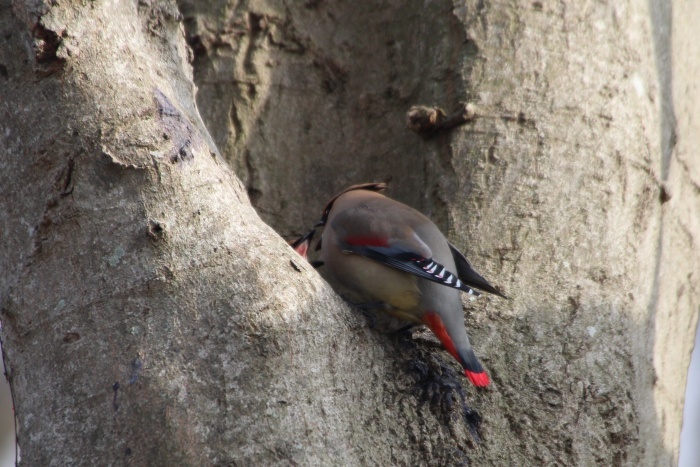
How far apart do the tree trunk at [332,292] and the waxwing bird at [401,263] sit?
0.07 metres

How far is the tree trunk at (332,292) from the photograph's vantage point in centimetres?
196

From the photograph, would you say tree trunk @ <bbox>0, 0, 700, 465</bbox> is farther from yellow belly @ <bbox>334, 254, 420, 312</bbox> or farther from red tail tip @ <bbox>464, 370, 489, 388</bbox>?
yellow belly @ <bbox>334, 254, 420, 312</bbox>

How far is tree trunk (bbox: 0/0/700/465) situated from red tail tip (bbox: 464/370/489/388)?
0.14ft

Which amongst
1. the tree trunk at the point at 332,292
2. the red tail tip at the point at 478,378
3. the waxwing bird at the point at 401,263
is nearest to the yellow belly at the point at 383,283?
the waxwing bird at the point at 401,263

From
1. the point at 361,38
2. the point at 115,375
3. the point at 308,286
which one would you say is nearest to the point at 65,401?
the point at 115,375

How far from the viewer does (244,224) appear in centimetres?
218

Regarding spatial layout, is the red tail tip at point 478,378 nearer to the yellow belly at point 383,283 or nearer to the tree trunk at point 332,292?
the tree trunk at point 332,292

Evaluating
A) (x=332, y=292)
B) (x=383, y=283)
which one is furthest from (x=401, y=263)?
(x=332, y=292)

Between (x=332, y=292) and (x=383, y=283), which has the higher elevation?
(x=332, y=292)

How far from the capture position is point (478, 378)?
2.27 meters

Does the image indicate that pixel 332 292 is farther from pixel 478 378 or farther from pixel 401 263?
pixel 401 263

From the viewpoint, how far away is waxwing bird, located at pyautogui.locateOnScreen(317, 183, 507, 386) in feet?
8.12

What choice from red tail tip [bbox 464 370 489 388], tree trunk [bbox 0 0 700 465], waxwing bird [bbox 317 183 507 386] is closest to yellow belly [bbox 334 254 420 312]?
waxwing bird [bbox 317 183 507 386]

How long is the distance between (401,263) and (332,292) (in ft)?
2.04
